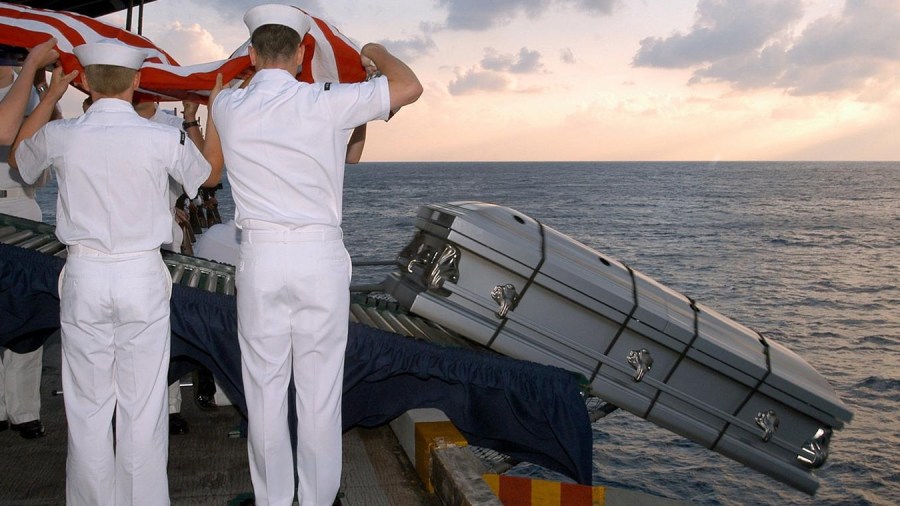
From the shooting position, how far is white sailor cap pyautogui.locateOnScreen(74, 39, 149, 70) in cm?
303

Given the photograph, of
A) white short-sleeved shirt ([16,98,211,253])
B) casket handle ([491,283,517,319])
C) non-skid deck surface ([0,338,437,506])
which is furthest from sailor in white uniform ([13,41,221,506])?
casket handle ([491,283,517,319])

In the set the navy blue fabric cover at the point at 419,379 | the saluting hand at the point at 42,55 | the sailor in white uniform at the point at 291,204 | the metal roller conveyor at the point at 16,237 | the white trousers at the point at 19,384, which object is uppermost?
the saluting hand at the point at 42,55

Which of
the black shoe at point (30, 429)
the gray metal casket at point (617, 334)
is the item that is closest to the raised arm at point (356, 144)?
the gray metal casket at point (617, 334)

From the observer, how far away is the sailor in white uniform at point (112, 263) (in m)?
3.07

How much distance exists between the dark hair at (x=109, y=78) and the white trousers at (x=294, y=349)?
745 millimetres

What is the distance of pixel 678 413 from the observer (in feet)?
20.8

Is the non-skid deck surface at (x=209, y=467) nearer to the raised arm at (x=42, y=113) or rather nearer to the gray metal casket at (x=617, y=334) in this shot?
the gray metal casket at (x=617, y=334)

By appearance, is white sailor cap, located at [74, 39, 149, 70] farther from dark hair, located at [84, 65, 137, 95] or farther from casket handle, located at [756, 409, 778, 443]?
casket handle, located at [756, 409, 778, 443]

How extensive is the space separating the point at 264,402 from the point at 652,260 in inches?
1419

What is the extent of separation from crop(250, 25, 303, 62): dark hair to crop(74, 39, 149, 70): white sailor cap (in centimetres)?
47

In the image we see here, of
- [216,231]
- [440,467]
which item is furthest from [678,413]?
[216,231]

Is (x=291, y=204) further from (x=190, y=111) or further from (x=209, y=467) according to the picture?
(x=209, y=467)

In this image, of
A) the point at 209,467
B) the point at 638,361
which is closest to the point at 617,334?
the point at 638,361

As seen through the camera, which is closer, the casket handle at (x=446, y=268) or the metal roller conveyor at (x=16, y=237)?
the metal roller conveyor at (x=16, y=237)
